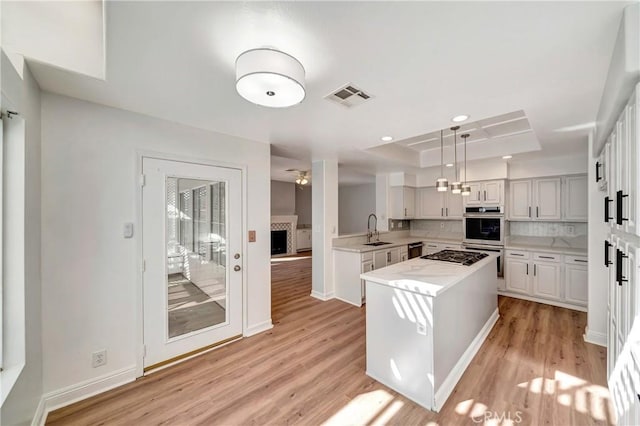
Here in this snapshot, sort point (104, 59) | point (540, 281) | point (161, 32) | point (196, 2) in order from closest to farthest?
1. point (196, 2)
2. point (161, 32)
3. point (104, 59)
4. point (540, 281)

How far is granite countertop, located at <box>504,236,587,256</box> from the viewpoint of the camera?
3.93 m

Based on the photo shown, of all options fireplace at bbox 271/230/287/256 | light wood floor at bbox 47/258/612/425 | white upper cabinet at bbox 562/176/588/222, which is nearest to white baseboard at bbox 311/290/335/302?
light wood floor at bbox 47/258/612/425

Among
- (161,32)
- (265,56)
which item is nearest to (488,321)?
(265,56)

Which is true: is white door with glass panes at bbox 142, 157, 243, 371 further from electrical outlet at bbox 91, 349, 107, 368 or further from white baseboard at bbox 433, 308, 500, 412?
white baseboard at bbox 433, 308, 500, 412

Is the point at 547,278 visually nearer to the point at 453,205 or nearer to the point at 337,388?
the point at 453,205

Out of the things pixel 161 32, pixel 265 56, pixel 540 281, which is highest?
pixel 161 32

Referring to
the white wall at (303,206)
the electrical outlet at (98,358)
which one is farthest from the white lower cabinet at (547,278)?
the white wall at (303,206)

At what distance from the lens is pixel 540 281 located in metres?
4.12

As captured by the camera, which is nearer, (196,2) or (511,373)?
(196,2)

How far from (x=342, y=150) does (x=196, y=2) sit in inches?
110

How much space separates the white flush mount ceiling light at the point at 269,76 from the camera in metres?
1.38

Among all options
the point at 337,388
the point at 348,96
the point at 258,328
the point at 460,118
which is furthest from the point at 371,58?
the point at 258,328

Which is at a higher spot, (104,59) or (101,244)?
(104,59)

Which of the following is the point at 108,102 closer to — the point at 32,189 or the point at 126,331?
the point at 32,189
